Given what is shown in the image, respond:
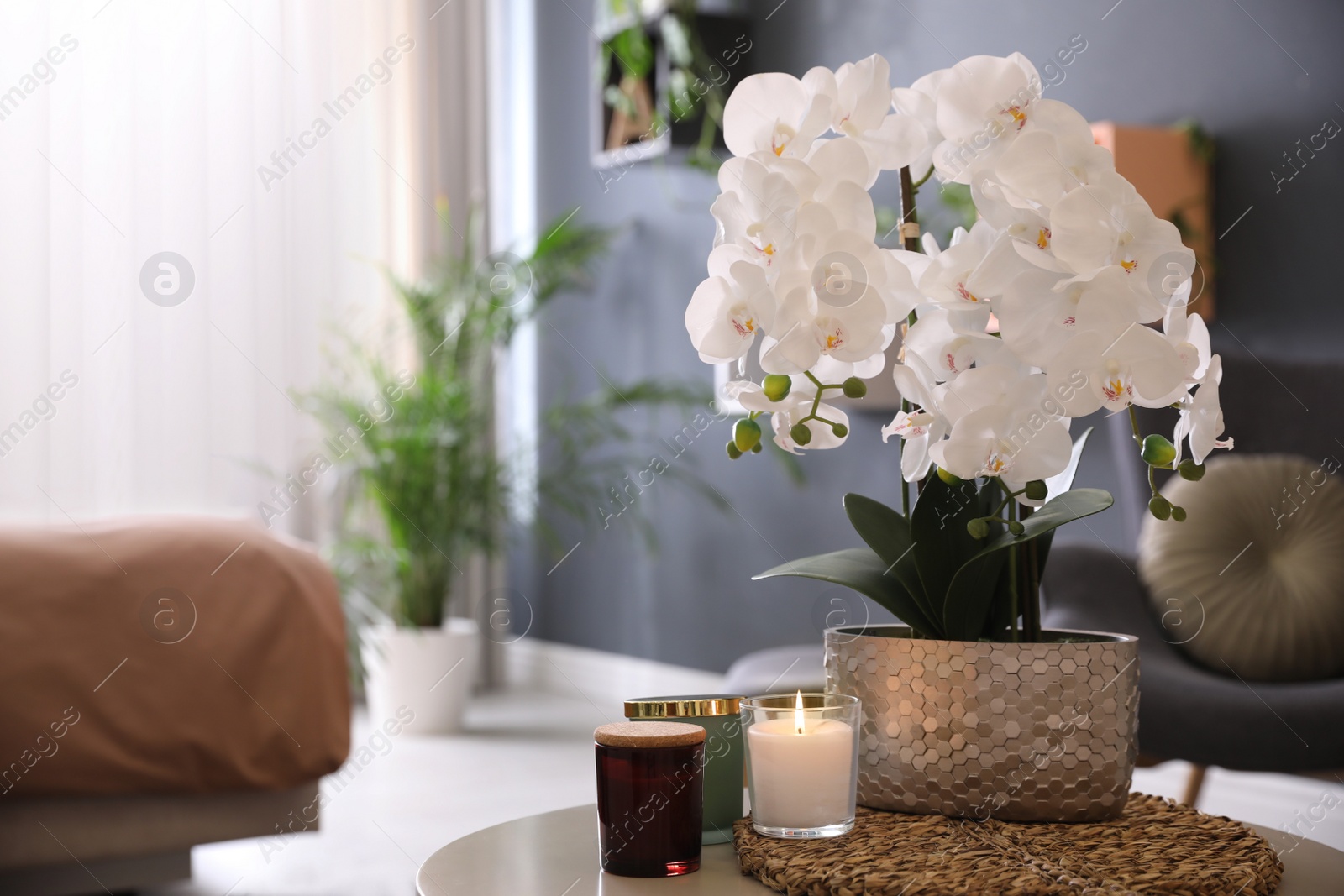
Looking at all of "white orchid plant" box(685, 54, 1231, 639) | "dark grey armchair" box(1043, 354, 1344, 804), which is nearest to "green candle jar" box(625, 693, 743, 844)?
"white orchid plant" box(685, 54, 1231, 639)

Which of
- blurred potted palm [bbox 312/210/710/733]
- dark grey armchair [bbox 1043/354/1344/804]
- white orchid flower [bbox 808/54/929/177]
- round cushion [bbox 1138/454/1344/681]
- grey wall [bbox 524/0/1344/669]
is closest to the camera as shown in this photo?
white orchid flower [bbox 808/54/929/177]

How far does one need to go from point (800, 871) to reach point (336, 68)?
3854 millimetres

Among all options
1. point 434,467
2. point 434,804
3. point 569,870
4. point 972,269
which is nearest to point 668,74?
point 434,467

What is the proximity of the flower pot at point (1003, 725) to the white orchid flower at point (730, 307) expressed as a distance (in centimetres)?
24

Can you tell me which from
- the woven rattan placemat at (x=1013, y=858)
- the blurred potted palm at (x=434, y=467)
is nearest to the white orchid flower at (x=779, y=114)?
the woven rattan placemat at (x=1013, y=858)

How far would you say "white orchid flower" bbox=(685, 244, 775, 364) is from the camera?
0.79 metres

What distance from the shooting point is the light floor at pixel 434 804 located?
2244mm

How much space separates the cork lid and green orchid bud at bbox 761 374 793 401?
0.72 ft

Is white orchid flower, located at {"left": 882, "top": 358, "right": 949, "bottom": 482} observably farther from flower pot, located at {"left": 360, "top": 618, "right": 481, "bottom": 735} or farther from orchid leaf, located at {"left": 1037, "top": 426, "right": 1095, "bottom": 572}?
flower pot, located at {"left": 360, "top": 618, "right": 481, "bottom": 735}

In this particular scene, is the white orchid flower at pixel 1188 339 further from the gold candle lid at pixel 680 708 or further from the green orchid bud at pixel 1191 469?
the gold candle lid at pixel 680 708

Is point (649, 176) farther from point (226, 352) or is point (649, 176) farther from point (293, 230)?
point (226, 352)

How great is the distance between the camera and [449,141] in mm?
4504

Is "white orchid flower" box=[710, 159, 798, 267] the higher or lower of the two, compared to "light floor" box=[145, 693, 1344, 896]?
higher

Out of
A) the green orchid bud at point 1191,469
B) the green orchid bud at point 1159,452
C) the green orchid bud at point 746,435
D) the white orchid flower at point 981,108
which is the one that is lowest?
the green orchid bud at point 1191,469
